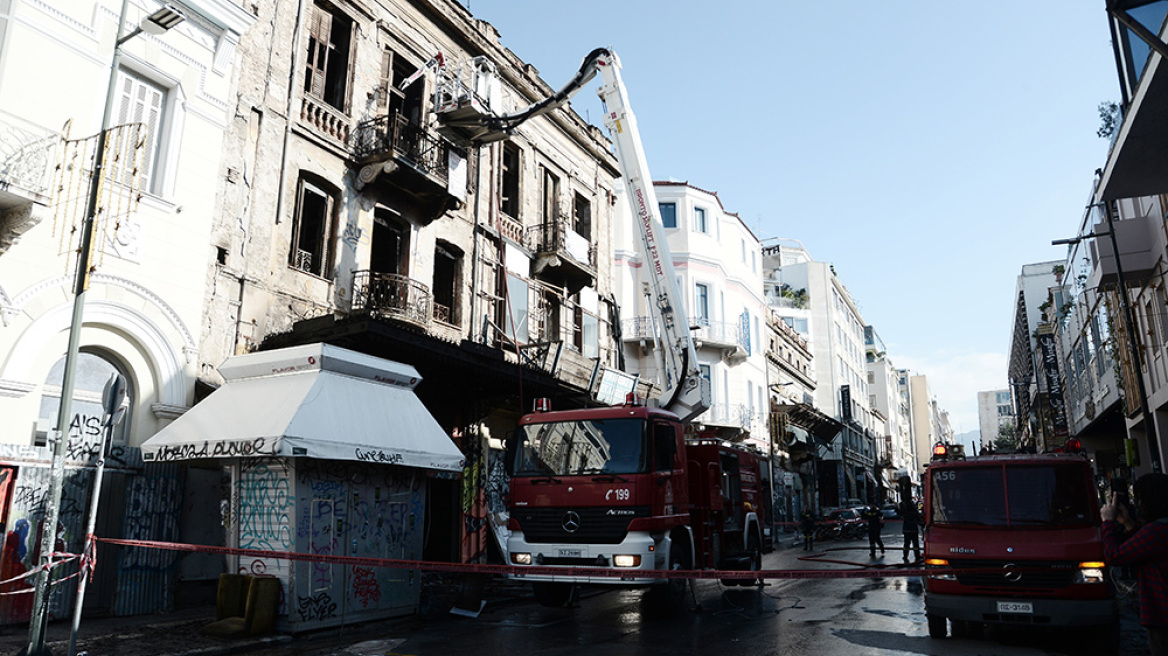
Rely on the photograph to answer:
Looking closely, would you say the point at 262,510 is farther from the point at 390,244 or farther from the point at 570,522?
the point at 390,244

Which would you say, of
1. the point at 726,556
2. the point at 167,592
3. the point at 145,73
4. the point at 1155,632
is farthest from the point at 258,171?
the point at 1155,632

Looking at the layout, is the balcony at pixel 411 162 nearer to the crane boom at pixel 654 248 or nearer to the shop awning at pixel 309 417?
the crane boom at pixel 654 248

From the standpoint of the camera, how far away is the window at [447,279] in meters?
19.3

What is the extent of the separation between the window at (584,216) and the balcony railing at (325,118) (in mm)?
11017

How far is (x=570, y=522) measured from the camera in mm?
10836

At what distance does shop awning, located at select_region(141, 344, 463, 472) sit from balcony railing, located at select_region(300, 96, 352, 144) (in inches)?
240

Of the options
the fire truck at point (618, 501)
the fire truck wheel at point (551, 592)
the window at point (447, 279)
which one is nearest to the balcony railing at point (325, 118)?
the window at point (447, 279)

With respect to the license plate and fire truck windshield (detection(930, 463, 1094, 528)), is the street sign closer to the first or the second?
fire truck windshield (detection(930, 463, 1094, 528))

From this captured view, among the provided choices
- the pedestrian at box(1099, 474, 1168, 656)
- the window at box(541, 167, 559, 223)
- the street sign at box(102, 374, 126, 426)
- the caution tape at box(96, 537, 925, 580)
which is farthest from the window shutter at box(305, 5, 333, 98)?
the pedestrian at box(1099, 474, 1168, 656)

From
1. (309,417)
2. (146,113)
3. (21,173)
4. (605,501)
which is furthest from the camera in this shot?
(146,113)

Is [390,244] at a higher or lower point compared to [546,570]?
higher

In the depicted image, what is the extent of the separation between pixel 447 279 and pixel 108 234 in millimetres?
8845

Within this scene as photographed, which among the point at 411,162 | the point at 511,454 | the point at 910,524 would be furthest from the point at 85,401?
the point at 910,524

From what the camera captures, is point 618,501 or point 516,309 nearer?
point 618,501
